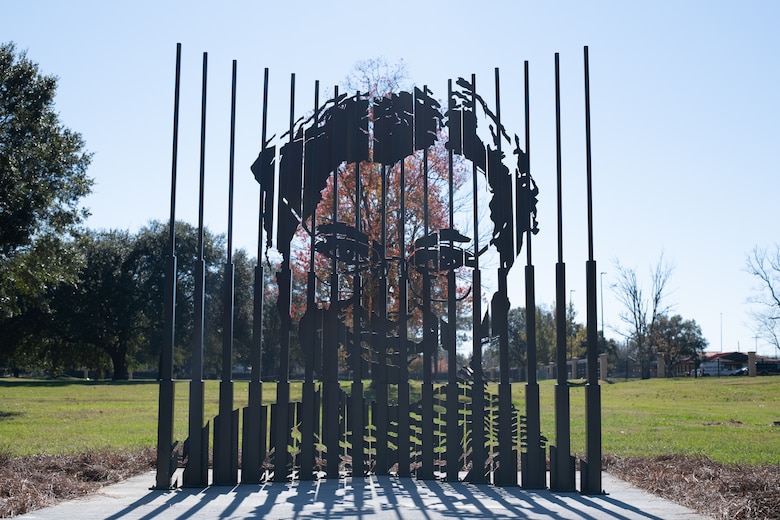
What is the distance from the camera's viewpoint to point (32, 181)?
66.5ft

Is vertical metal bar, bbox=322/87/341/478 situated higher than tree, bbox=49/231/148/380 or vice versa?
tree, bbox=49/231/148/380

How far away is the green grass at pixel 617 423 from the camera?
38.7ft

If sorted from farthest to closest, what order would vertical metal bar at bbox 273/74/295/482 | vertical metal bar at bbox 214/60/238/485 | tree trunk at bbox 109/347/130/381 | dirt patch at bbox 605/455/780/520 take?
1. tree trunk at bbox 109/347/130/381
2. vertical metal bar at bbox 273/74/295/482
3. vertical metal bar at bbox 214/60/238/485
4. dirt patch at bbox 605/455/780/520

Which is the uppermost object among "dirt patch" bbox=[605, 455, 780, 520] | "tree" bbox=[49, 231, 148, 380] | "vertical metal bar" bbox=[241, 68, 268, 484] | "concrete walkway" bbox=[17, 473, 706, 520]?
"tree" bbox=[49, 231, 148, 380]

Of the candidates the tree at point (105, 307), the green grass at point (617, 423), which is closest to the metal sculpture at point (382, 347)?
the green grass at point (617, 423)

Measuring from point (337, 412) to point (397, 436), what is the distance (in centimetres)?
65

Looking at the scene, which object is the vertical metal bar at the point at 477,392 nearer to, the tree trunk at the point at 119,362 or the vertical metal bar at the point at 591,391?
the vertical metal bar at the point at 591,391

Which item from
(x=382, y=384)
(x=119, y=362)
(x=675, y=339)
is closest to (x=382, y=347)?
(x=382, y=384)

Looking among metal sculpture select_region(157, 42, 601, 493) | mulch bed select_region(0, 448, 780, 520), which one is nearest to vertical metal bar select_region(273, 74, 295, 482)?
metal sculpture select_region(157, 42, 601, 493)

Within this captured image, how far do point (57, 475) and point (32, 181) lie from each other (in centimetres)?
1396

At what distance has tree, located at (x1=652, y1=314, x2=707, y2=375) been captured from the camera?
176ft

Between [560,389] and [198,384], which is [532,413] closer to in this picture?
[560,389]

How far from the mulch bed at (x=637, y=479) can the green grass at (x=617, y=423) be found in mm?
1444

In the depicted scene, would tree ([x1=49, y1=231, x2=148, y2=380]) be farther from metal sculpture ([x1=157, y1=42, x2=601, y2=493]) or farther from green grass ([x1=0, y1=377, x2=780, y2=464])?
metal sculpture ([x1=157, y1=42, x2=601, y2=493])
